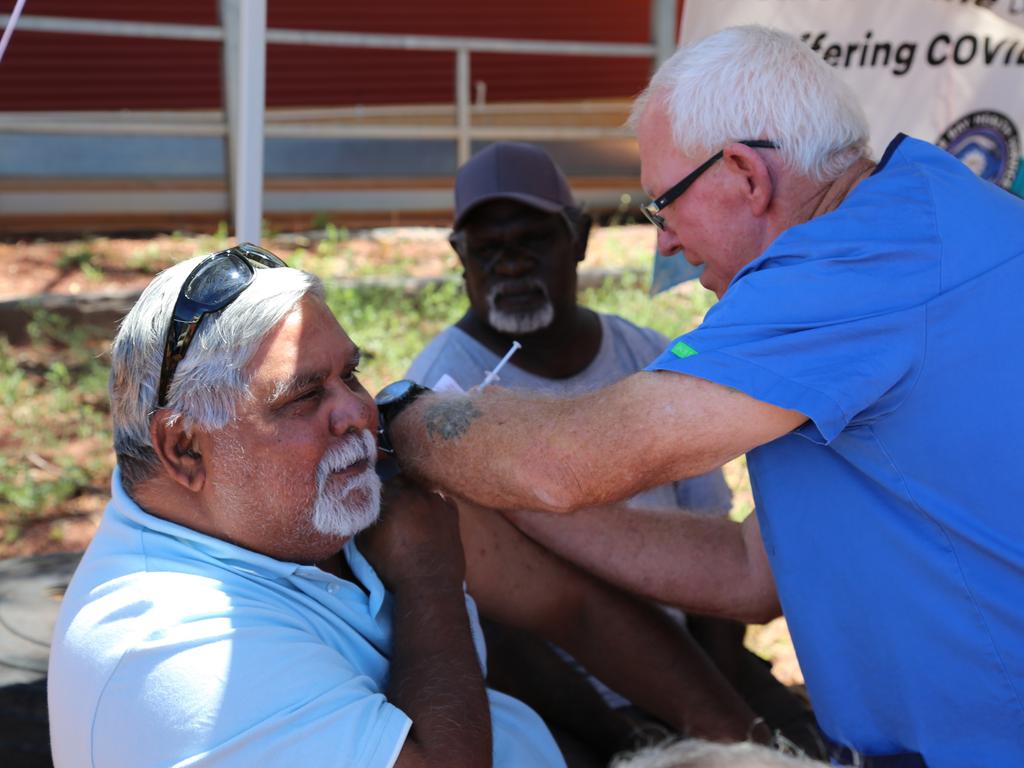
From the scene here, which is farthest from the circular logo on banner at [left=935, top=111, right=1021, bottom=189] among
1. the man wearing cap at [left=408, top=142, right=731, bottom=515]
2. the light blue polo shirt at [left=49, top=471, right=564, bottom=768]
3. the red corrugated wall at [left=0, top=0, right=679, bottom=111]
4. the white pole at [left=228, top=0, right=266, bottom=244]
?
the red corrugated wall at [left=0, top=0, right=679, bottom=111]

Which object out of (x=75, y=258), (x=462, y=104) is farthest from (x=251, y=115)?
(x=462, y=104)

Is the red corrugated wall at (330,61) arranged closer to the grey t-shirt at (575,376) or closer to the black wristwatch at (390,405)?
the grey t-shirt at (575,376)

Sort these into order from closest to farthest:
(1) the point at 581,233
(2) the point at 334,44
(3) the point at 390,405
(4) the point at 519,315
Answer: (3) the point at 390,405, (4) the point at 519,315, (1) the point at 581,233, (2) the point at 334,44

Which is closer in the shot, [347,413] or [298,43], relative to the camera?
[347,413]

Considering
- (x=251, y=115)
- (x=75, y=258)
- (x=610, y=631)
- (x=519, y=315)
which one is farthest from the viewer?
(x=75, y=258)

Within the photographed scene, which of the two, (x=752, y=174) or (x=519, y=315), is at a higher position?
(x=752, y=174)

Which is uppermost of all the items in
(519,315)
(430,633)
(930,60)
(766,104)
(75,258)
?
(930,60)

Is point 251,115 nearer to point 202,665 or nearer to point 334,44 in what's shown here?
point 202,665

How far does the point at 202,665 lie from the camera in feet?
5.71

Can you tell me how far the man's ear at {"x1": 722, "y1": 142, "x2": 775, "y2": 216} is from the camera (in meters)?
1.99

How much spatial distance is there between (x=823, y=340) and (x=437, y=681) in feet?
2.79

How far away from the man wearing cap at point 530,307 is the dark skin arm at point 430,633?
42.9 inches

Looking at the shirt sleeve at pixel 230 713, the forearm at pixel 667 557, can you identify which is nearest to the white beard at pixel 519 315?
the forearm at pixel 667 557

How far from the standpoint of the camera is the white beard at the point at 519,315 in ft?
11.2
